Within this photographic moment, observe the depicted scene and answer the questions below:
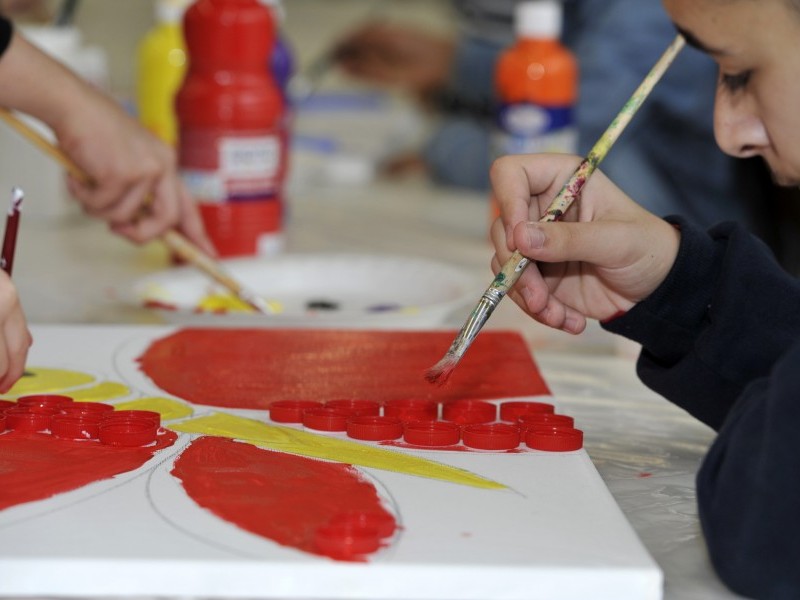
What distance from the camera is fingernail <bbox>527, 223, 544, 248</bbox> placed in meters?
0.73

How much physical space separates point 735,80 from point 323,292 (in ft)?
1.98

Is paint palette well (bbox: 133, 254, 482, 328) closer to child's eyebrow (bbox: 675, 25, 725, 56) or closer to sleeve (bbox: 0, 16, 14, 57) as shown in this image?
sleeve (bbox: 0, 16, 14, 57)

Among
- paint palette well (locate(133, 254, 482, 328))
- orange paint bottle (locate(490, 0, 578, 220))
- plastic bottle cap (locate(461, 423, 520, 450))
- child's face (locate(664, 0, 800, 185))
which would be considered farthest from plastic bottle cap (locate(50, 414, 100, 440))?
orange paint bottle (locate(490, 0, 578, 220))

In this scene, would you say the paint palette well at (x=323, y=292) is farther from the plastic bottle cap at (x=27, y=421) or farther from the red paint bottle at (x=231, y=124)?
the plastic bottle cap at (x=27, y=421)

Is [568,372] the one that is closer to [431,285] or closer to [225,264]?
[431,285]

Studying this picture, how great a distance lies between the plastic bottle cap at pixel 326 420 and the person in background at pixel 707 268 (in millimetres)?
149

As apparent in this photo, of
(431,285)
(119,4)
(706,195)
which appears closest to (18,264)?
(431,285)

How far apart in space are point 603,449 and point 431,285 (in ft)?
1.45

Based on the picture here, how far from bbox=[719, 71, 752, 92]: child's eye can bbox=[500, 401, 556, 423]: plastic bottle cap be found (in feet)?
0.76

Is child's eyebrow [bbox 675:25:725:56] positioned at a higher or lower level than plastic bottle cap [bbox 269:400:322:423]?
higher

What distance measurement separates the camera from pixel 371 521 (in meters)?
0.58

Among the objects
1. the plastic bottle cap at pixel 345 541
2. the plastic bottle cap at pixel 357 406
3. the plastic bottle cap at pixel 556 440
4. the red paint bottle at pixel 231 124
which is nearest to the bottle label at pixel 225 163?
the red paint bottle at pixel 231 124

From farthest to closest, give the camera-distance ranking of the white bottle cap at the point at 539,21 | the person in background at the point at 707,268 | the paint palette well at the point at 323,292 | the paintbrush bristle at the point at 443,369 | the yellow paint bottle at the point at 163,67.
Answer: the yellow paint bottle at the point at 163,67 < the white bottle cap at the point at 539,21 < the paint palette well at the point at 323,292 < the paintbrush bristle at the point at 443,369 < the person in background at the point at 707,268

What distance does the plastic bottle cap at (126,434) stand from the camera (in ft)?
2.30
